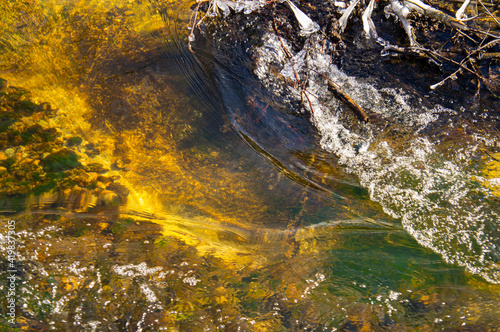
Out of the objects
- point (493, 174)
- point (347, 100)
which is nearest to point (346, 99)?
point (347, 100)

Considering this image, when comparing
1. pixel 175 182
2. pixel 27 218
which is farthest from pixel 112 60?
pixel 27 218

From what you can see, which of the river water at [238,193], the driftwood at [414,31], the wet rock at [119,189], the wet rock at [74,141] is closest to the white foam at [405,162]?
the river water at [238,193]

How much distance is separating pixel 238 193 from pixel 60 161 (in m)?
1.53

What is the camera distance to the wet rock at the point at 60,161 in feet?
8.08

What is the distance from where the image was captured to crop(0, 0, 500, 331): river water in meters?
2.24

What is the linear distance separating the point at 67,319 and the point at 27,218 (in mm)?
820

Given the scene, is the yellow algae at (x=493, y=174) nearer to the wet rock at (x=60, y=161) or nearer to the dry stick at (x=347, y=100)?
the dry stick at (x=347, y=100)

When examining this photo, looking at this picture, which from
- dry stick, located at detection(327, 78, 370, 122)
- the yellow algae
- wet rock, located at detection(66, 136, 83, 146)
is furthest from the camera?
dry stick, located at detection(327, 78, 370, 122)

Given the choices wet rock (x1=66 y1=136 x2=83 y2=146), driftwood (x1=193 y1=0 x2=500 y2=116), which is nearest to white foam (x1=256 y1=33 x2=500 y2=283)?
driftwood (x1=193 y1=0 x2=500 y2=116)

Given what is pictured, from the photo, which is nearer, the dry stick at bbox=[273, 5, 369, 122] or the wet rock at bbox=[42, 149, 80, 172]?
the wet rock at bbox=[42, 149, 80, 172]

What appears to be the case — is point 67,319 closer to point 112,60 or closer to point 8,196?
point 8,196

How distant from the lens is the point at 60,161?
8.17 feet

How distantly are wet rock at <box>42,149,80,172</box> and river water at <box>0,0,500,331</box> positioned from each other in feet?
0.09

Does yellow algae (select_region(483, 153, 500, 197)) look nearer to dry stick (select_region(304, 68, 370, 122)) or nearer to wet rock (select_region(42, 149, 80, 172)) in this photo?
dry stick (select_region(304, 68, 370, 122))
